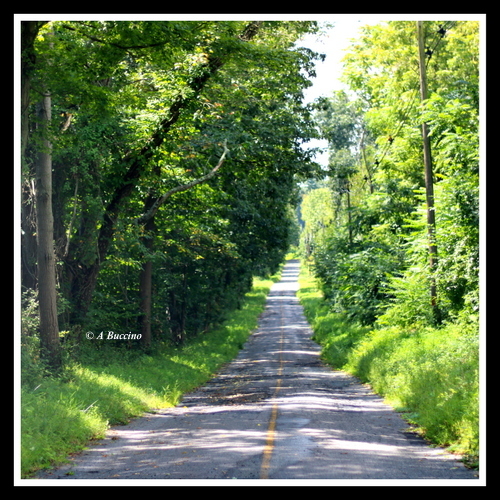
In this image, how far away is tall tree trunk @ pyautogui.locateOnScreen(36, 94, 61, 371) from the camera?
51.2 feet

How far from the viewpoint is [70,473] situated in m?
8.70

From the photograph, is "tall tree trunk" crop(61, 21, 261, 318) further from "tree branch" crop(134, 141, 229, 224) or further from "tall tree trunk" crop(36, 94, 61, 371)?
"tall tree trunk" crop(36, 94, 61, 371)

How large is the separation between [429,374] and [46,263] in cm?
915

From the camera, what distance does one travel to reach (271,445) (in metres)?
9.93

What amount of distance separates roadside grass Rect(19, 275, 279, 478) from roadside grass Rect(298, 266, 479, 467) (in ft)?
17.7

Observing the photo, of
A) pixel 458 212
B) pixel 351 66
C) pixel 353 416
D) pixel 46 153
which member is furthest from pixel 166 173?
pixel 351 66

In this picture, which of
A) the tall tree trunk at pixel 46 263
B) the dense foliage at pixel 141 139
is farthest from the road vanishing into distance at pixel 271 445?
the dense foliage at pixel 141 139

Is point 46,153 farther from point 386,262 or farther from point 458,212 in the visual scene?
point 386,262

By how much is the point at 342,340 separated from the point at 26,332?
634 inches

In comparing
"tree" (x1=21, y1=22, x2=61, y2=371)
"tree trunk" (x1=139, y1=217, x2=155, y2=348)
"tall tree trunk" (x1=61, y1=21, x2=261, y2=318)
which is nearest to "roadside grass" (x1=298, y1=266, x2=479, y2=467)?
"tree trunk" (x1=139, y1=217, x2=155, y2=348)

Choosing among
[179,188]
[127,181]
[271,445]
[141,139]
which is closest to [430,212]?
[179,188]

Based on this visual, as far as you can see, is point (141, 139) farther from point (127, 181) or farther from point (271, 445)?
point (271, 445)
